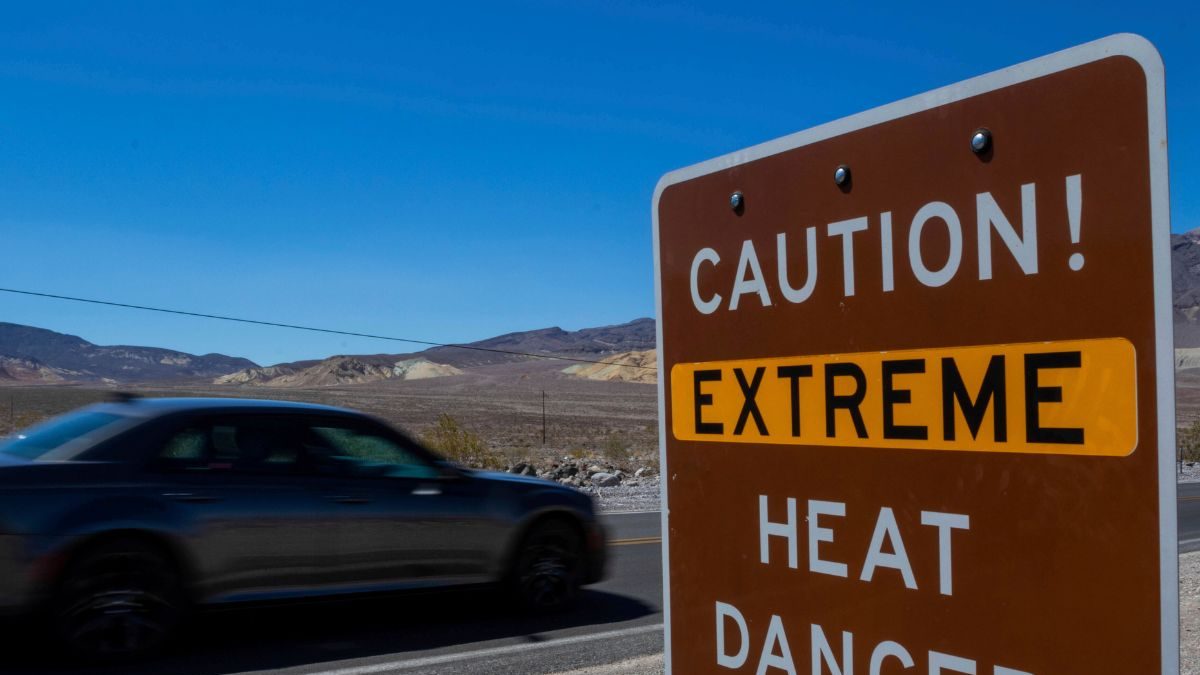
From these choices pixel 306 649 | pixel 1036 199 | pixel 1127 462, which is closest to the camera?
pixel 1127 462

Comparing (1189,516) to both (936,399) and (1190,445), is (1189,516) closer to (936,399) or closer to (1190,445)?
(936,399)

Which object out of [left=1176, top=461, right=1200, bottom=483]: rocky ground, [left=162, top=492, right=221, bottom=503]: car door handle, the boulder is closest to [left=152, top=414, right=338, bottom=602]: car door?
[left=162, top=492, right=221, bottom=503]: car door handle

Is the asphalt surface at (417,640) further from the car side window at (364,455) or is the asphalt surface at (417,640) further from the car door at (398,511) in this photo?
the car side window at (364,455)

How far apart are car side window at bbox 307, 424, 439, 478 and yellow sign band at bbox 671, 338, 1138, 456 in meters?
6.26

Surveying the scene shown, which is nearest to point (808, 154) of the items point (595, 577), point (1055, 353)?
point (1055, 353)

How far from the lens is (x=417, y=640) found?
7.43 meters

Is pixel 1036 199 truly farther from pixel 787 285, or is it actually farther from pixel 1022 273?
pixel 787 285

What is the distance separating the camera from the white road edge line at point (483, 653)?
655 cm

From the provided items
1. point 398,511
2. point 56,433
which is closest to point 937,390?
point 398,511

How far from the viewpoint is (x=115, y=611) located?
6.56 m

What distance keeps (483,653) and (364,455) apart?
6.04ft

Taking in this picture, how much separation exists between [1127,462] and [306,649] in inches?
262

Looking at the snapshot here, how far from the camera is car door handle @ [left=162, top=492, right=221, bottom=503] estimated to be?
689cm

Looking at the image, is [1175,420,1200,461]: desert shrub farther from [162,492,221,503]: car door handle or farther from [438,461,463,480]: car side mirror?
[162,492,221,503]: car door handle
